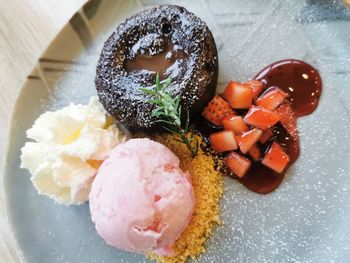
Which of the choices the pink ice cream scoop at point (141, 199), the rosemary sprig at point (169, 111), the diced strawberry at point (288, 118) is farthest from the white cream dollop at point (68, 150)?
the diced strawberry at point (288, 118)

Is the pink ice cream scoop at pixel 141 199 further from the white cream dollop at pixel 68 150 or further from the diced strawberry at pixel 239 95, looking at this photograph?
the diced strawberry at pixel 239 95

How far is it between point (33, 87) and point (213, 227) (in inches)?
35.0

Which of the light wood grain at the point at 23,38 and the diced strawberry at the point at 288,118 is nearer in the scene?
the diced strawberry at the point at 288,118

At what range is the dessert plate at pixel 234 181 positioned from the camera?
1.45 meters

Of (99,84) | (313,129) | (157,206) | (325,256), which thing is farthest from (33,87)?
(325,256)

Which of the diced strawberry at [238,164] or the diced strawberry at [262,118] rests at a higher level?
the diced strawberry at [262,118]

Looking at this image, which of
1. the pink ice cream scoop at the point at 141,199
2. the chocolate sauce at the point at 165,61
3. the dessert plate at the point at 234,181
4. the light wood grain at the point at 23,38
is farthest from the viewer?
the light wood grain at the point at 23,38

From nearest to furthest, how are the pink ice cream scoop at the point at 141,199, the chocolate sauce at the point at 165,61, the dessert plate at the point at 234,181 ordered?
1. the pink ice cream scoop at the point at 141,199
2. the dessert plate at the point at 234,181
3. the chocolate sauce at the point at 165,61

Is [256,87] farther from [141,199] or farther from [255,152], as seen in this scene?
[141,199]

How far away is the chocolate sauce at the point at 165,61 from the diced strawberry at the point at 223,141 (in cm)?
26

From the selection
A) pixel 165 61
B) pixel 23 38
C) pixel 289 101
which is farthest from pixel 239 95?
pixel 23 38

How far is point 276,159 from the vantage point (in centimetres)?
152

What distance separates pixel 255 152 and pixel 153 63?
1.55 feet

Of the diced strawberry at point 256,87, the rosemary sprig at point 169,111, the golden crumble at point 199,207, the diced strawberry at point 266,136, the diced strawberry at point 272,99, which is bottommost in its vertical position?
the golden crumble at point 199,207
